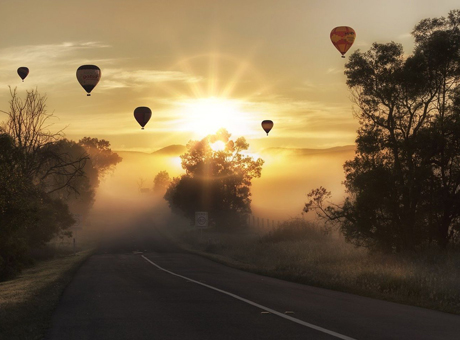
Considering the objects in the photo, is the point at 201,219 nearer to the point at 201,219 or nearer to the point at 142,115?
the point at 201,219

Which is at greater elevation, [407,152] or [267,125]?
[267,125]

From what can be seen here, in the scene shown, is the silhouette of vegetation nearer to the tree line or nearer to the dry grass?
the dry grass

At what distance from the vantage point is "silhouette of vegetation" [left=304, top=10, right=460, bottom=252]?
28531mm

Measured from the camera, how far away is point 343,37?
40594 mm

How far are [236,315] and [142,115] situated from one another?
39669mm

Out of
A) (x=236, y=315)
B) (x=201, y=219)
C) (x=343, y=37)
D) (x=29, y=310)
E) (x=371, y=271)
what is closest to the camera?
(x=236, y=315)

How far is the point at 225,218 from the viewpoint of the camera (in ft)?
254

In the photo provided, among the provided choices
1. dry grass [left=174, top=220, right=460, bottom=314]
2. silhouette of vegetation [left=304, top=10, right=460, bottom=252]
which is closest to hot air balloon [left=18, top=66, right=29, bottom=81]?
dry grass [left=174, top=220, right=460, bottom=314]

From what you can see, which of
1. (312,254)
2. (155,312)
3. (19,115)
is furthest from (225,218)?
(155,312)

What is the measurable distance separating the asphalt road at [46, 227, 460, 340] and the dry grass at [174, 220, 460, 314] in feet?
4.52

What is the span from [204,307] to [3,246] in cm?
1924

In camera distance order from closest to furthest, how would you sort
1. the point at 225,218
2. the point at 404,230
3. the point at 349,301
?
the point at 349,301
the point at 404,230
the point at 225,218

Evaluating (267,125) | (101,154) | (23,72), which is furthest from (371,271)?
(101,154)

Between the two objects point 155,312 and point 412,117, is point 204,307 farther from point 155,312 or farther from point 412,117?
point 412,117
